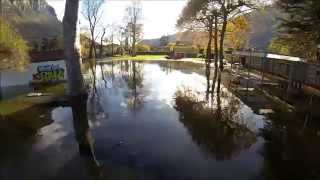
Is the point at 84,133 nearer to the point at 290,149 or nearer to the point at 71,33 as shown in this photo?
the point at 71,33

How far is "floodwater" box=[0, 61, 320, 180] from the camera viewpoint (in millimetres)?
10305

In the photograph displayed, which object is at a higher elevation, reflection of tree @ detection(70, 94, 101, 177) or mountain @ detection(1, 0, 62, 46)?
mountain @ detection(1, 0, 62, 46)

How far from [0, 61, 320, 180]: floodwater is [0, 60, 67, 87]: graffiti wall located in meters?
9.71

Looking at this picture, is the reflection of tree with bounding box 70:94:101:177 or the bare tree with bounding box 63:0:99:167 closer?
the reflection of tree with bounding box 70:94:101:177

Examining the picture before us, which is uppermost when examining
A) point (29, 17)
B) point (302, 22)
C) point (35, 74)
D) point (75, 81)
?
point (29, 17)

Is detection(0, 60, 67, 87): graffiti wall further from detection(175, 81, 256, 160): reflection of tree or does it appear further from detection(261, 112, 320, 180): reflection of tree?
detection(261, 112, 320, 180): reflection of tree

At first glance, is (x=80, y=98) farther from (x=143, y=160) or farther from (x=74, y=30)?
(x=143, y=160)

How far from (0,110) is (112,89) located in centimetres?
1011

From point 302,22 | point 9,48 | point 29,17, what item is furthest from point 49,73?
point 302,22

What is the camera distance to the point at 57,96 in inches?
903

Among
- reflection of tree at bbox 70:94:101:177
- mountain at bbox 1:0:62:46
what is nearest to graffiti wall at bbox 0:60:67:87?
mountain at bbox 1:0:62:46

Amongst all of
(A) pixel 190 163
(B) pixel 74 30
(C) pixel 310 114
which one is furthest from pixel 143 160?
(C) pixel 310 114

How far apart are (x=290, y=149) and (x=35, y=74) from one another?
2350 cm

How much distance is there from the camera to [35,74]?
29.7 m
